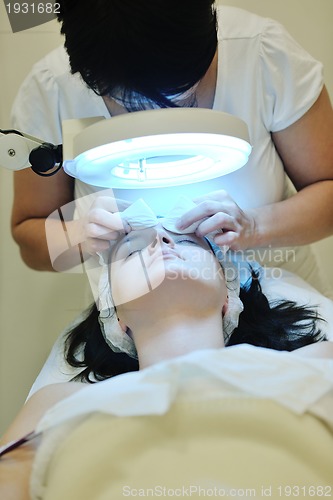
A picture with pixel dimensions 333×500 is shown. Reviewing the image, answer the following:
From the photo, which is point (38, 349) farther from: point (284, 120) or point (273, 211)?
point (284, 120)

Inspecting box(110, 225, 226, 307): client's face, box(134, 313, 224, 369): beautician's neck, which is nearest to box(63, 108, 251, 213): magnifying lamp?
box(110, 225, 226, 307): client's face

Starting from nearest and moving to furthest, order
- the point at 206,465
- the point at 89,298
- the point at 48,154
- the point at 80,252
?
the point at 206,465 < the point at 48,154 < the point at 80,252 < the point at 89,298

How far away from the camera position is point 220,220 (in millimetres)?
1054

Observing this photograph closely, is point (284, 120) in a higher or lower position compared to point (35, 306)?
higher

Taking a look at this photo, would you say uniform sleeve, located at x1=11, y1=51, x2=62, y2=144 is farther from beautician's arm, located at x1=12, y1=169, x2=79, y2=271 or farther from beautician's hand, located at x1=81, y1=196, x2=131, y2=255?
beautician's hand, located at x1=81, y1=196, x2=131, y2=255

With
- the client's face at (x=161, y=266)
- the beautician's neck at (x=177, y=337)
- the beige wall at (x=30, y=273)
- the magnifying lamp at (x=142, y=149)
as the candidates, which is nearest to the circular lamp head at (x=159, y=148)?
the magnifying lamp at (x=142, y=149)

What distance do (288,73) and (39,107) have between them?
22.0 inches

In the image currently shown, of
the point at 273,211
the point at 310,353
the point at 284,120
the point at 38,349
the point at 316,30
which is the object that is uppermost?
the point at 316,30

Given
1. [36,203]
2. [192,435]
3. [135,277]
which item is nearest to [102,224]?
[135,277]

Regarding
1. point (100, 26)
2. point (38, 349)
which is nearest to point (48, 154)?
point (100, 26)

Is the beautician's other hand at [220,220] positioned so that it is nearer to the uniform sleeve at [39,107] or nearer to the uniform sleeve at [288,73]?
the uniform sleeve at [288,73]

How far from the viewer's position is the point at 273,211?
1233 millimetres

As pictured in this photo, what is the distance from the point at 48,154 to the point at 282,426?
1.77 ft

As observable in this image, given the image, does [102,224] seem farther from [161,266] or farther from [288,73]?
[288,73]
